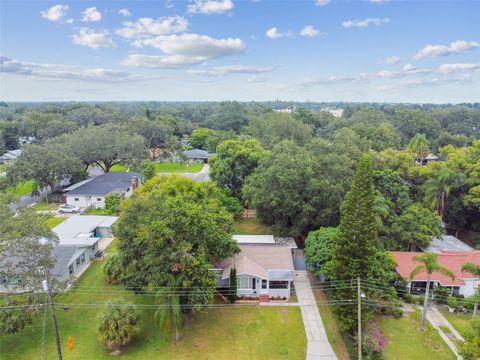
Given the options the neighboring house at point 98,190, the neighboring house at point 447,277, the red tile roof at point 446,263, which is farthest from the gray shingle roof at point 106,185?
the neighboring house at point 447,277

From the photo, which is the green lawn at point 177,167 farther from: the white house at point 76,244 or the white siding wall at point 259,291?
the white siding wall at point 259,291

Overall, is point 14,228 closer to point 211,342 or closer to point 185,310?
point 185,310

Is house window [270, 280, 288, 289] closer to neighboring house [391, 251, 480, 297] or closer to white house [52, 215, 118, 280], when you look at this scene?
neighboring house [391, 251, 480, 297]

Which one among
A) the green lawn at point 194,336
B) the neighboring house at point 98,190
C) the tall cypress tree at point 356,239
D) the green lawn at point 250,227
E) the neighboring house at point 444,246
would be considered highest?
the tall cypress tree at point 356,239

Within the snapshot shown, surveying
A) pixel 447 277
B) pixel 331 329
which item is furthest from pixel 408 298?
pixel 331 329

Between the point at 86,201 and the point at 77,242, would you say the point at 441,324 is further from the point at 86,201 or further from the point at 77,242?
the point at 86,201

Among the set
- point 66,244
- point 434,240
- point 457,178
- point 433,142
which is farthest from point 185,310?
point 433,142
